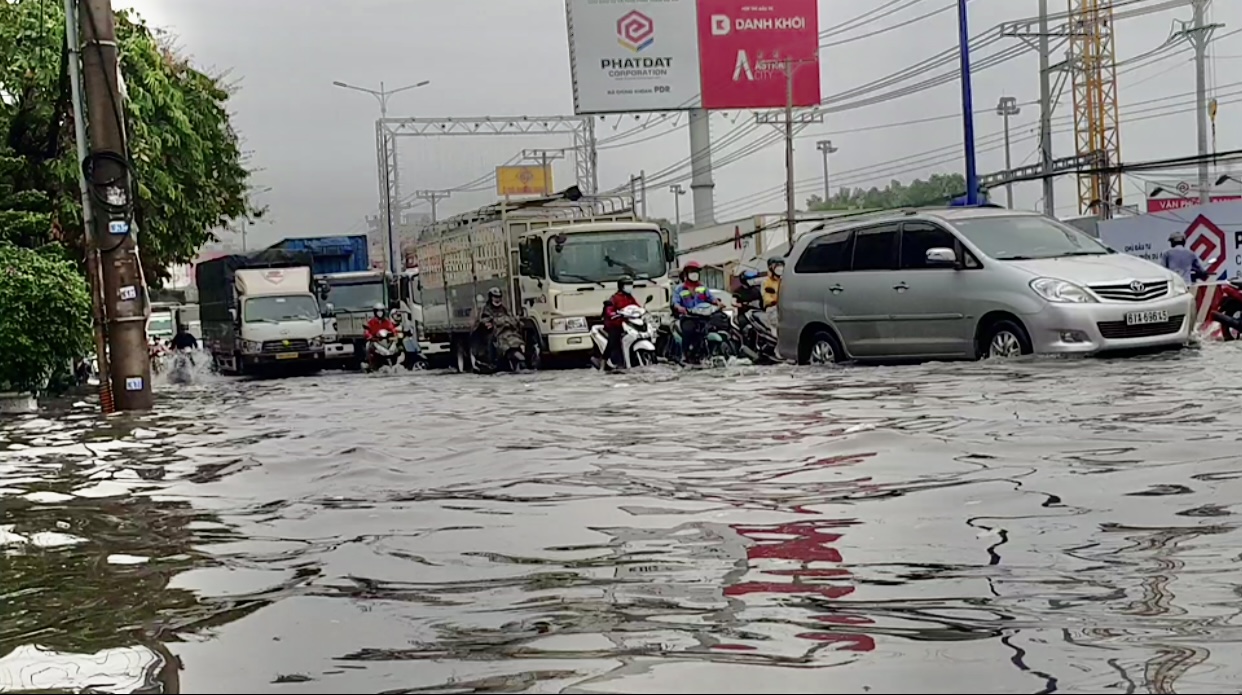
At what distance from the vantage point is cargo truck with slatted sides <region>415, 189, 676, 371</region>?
65.7ft

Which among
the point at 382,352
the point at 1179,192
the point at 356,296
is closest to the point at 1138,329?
the point at 382,352

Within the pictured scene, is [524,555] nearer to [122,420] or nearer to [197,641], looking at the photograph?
[197,641]

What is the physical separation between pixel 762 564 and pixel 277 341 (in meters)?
25.8

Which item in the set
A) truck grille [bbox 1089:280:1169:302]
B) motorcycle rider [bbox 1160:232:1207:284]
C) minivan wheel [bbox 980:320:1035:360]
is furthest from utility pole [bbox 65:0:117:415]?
motorcycle rider [bbox 1160:232:1207:284]

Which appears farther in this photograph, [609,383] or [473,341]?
[473,341]

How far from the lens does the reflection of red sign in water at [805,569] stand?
355 cm

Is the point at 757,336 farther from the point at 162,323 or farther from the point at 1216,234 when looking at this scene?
the point at 162,323

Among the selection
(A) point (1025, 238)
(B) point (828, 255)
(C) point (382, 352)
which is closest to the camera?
(A) point (1025, 238)

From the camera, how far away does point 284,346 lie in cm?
2906

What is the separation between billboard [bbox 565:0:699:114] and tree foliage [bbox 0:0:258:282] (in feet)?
47.1

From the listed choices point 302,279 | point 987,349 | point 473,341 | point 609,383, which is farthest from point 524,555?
point 302,279

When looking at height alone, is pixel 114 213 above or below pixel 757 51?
below

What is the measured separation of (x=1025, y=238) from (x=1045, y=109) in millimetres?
24406

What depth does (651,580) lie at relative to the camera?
4320 millimetres
